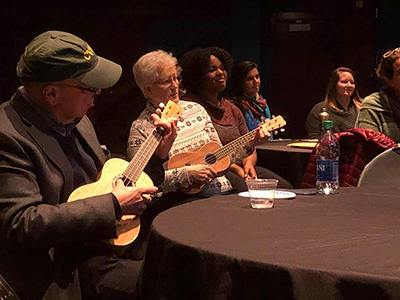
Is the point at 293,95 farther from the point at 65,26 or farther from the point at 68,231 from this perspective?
the point at 68,231

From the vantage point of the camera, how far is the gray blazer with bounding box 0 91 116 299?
1.81m

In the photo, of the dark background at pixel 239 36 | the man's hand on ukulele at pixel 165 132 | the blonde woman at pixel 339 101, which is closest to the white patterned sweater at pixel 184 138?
the man's hand on ukulele at pixel 165 132

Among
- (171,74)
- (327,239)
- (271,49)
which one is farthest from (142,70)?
(271,49)

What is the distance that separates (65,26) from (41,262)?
574cm

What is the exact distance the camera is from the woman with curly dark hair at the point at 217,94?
4.03 meters

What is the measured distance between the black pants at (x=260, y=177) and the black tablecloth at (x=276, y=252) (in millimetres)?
1561

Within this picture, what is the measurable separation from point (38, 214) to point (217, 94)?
8.41 feet

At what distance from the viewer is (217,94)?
4230 mm

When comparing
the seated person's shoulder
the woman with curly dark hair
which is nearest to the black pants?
the woman with curly dark hair

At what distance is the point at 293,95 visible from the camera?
825 centimetres

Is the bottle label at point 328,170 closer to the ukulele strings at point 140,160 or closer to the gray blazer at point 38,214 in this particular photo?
the ukulele strings at point 140,160

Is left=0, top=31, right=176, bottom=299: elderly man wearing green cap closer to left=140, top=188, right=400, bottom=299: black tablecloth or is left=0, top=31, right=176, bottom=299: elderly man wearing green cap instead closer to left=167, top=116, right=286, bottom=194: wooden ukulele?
left=140, top=188, right=400, bottom=299: black tablecloth

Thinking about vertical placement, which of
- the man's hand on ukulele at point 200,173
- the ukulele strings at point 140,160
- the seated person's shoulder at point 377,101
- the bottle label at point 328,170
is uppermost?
the ukulele strings at point 140,160

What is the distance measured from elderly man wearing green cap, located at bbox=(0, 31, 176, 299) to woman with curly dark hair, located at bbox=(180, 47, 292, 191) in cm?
193
